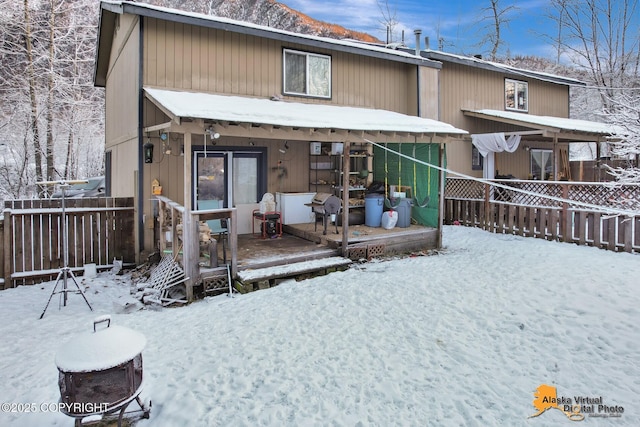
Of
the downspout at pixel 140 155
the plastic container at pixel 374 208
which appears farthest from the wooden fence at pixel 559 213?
the downspout at pixel 140 155

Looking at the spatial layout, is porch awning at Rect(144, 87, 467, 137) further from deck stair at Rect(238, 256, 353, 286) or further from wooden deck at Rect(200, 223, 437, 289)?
deck stair at Rect(238, 256, 353, 286)

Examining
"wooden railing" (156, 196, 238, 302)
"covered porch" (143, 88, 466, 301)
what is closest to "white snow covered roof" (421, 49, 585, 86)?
"covered porch" (143, 88, 466, 301)

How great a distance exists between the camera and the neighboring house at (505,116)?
12453 millimetres

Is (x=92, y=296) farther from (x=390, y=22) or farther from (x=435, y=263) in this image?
(x=390, y=22)

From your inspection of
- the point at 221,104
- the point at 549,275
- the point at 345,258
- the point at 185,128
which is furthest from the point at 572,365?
the point at 221,104

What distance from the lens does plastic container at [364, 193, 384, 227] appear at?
31.4 ft

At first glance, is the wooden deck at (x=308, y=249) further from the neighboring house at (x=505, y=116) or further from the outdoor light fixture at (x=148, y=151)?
the neighboring house at (x=505, y=116)

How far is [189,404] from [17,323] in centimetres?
334

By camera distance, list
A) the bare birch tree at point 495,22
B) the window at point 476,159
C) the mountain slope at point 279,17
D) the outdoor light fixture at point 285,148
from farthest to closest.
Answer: the mountain slope at point 279,17 < the bare birch tree at point 495,22 < the window at point 476,159 < the outdoor light fixture at point 285,148

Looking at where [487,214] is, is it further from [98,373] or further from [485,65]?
[98,373]

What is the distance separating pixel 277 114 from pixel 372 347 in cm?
423

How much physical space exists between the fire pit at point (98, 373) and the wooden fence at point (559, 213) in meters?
5.96

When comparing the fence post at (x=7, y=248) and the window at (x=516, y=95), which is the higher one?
the window at (x=516, y=95)

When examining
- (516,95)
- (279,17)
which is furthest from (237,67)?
(279,17)
